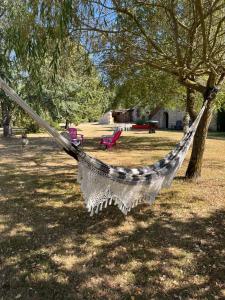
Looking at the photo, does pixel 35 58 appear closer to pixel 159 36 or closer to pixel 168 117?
pixel 159 36

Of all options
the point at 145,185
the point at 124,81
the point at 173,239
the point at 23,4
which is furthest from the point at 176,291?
the point at 124,81

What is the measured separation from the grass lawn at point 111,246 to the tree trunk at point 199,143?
17.3 inches

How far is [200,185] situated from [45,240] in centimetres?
383

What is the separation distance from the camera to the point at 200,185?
22.9 ft

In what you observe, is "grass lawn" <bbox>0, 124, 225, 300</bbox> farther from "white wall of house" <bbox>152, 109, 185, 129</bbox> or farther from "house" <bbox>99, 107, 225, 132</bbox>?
Result: "white wall of house" <bbox>152, 109, 185, 129</bbox>

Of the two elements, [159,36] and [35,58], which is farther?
[159,36]

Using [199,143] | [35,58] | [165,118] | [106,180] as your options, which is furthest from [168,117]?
[106,180]

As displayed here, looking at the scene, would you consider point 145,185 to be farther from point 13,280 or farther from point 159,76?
point 159,76

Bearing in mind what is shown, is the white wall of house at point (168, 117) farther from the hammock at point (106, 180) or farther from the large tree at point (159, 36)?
the hammock at point (106, 180)

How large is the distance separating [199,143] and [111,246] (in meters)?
3.66

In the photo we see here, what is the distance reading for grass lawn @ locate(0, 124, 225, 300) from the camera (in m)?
3.29

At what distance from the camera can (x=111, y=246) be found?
4.20 metres

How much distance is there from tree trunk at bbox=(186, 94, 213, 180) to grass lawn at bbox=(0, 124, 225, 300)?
1.44 feet

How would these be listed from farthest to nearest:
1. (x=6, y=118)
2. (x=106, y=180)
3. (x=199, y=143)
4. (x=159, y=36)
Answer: (x=6, y=118) → (x=199, y=143) → (x=159, y=36) → (x=106, y=180)
